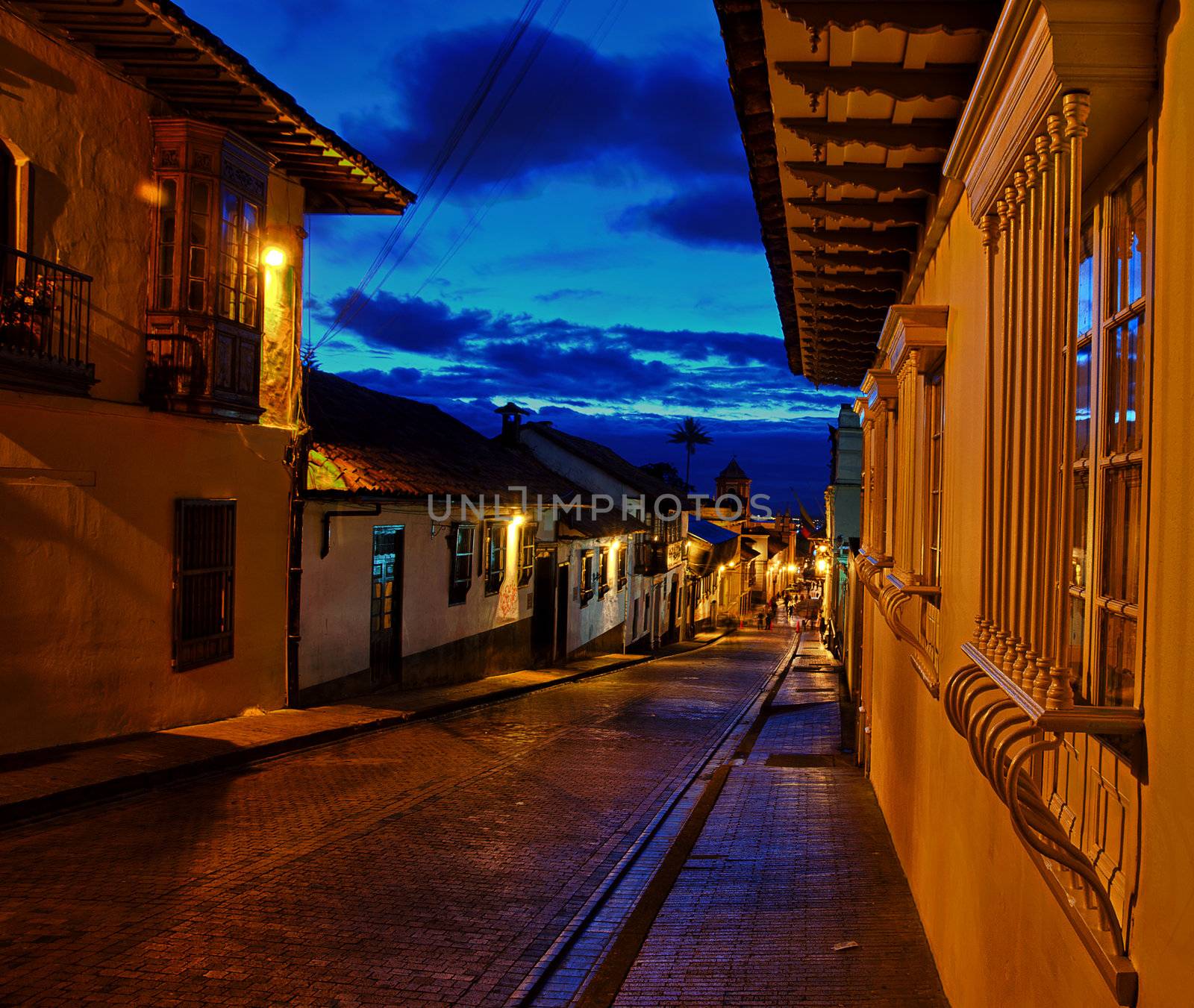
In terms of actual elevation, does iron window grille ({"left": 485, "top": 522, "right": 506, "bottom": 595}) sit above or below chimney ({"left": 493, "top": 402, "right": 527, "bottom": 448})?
below

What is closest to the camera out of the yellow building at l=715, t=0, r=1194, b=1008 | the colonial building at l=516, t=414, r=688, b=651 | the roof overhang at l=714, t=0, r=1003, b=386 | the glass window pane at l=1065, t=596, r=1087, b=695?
the yellow building at l=715, t=0, r=1194, b=1008

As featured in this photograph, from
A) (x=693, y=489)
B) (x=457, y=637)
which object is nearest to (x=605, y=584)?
(x=457, y=637)

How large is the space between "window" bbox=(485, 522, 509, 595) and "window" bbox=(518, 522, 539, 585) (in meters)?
1.04

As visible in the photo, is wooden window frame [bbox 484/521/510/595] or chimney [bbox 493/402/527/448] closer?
wooden window frame [bbox 484/521/510/595]

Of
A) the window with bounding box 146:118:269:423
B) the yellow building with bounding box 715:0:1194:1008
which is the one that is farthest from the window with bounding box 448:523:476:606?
the yellow building with bounding box 715:0:1194:1008

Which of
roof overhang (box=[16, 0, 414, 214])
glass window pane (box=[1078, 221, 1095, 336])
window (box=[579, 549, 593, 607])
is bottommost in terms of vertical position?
window (box=[579, 549, 593, 607])

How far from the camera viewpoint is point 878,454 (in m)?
9.41

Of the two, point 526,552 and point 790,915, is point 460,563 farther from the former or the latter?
point 790,915

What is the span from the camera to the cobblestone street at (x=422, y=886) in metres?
5.27

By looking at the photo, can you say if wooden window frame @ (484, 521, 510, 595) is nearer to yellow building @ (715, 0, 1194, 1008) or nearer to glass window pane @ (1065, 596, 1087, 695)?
yellow building @ (715, 0, 1194, 1008)

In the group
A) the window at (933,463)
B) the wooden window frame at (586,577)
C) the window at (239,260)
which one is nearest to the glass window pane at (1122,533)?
the window at (933,463)

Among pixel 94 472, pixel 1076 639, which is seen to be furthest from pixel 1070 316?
pixel 94 472

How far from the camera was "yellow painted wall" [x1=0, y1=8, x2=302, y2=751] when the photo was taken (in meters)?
9.14

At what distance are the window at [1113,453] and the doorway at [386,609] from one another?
13.5 meters
